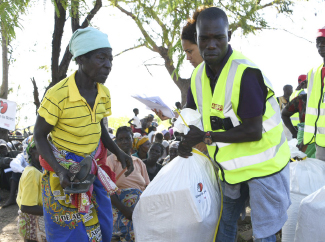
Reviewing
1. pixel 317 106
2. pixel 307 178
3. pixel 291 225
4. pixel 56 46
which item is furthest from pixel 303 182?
pixel 56 46

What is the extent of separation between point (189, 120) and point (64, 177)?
0.83 m

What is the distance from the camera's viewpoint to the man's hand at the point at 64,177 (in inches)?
93.1

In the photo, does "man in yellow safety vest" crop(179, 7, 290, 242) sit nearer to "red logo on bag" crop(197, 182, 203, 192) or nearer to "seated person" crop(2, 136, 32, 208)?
"red logo on bag" crop(197, 182, 203, 192)

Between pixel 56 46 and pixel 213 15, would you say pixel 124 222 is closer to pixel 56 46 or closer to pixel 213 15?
pixel 213 15

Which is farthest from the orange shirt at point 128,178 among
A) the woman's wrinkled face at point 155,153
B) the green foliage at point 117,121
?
the green foliage at point 117,121

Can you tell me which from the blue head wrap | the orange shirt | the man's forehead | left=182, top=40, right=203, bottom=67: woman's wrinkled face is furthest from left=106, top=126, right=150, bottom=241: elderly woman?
the man's forehead

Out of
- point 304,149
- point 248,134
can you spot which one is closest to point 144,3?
point 304,149

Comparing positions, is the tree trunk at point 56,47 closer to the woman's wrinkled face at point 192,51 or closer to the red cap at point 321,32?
the woman's wrinkled face at point 192,51

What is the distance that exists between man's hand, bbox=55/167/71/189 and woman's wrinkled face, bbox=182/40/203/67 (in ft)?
4.41

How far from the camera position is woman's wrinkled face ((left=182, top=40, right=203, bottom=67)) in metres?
3.12

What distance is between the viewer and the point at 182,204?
260 centimetres

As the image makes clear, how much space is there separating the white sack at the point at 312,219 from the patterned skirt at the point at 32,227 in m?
2.22

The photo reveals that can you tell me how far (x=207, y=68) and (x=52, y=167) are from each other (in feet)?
3.66

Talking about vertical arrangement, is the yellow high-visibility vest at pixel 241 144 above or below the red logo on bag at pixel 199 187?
above
